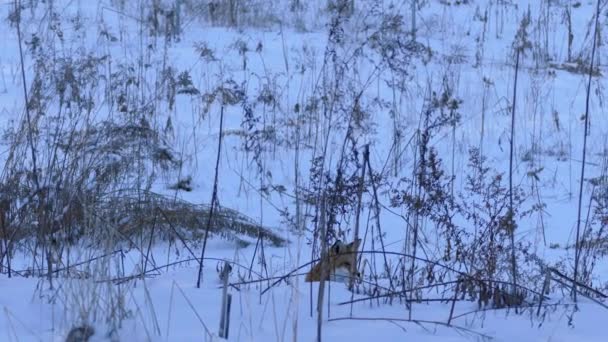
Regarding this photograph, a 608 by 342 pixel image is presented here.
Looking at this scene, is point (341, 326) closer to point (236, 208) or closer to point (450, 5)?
point (236, 208)

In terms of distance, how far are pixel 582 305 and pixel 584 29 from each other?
7548mm

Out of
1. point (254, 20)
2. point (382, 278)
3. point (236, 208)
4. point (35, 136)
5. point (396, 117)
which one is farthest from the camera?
point (254, 20)

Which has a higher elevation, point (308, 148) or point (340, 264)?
point (340, 264)

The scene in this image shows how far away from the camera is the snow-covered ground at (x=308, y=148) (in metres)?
2.90

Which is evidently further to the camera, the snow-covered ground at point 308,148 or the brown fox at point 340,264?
the brown fox at point 340,264

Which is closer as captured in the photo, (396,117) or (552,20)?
(396,117)

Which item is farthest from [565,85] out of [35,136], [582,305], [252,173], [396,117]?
[582,305]

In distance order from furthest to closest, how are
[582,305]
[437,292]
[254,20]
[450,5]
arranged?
[450,5] → [254,20] → [437,292] → [582,305]

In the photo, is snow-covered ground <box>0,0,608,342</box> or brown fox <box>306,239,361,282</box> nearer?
snow-covered ground <box>0,0,608,342</box>

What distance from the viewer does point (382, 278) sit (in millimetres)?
3916

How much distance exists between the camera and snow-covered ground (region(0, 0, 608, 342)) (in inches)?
114

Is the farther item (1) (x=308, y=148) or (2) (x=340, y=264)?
(1) (x=308, y=148)

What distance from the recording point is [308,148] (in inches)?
257

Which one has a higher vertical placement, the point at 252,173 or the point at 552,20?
the point at 552,20
